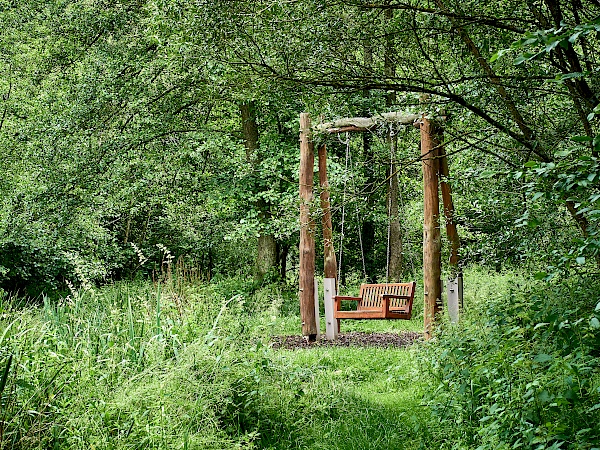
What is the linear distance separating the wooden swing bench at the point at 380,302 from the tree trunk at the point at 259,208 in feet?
10.2

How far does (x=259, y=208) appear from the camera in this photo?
Answer: 13883 millimetres

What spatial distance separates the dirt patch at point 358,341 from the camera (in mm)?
9070

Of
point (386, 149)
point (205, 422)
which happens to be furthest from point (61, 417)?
point (386, 149)

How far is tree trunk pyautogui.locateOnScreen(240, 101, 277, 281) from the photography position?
13.6 meters

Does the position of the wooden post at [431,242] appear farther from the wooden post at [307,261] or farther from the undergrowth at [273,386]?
the undergrowth at [273,386]

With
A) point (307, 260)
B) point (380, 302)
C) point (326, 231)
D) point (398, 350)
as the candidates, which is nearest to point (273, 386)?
point (398, 350)

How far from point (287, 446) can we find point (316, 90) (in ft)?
8.24

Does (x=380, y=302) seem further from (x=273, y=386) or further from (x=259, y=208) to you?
(x=273, y=386)

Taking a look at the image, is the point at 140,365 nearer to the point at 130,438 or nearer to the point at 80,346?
the point at 80,346

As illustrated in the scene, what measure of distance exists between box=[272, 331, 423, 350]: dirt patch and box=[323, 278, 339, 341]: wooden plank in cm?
10

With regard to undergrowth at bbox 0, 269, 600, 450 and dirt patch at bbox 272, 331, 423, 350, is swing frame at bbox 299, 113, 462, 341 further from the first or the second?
undergrowth at bbox 0, 269, 600, 450

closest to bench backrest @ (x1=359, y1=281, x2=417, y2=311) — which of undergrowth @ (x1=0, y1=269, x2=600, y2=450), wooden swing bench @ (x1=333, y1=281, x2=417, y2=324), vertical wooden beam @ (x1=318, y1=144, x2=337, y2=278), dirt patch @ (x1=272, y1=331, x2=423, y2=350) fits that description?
wooden swing bench @ (x1=333, y1=281, x2=417, y2=324)

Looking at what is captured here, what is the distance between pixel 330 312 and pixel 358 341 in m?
0.60

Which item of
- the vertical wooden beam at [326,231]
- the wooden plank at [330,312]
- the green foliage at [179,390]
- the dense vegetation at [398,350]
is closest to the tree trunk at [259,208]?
the vertical wooden beam at [326,231]
